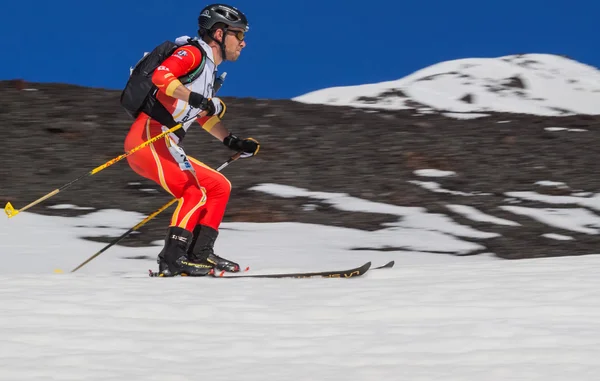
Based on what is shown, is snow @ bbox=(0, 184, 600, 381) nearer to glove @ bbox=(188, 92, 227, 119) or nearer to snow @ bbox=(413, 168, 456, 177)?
glove @ bbox=(188, 92, 227, 119)

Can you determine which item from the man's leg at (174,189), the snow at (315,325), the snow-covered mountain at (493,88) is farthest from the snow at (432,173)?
the snow-covered mountain at (493,88)

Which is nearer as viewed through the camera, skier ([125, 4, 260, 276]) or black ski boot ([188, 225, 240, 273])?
skier ([125, 4, 260, 276])

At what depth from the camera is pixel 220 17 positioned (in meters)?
7.44

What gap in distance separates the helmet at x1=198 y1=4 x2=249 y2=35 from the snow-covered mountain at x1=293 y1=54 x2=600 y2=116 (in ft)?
171

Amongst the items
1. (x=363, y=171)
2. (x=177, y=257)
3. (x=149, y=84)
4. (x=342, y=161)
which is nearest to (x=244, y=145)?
(x=149, y=84)

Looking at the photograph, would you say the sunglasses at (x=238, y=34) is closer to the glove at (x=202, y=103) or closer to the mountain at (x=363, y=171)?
the glove at (x=202, y=103)

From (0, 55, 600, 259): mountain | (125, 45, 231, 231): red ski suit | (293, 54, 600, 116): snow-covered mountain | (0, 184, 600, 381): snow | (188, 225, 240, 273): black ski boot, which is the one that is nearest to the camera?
(0, 184, 600, 381): snow

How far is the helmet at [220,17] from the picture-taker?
293 inches

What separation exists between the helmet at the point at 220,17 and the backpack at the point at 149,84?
0.25 meters

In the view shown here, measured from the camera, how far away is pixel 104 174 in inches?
545

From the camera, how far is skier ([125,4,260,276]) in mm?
7227

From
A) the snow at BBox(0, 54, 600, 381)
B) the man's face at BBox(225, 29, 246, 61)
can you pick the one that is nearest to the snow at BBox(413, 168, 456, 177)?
the snow at BBox(0, 54, 600, 381)

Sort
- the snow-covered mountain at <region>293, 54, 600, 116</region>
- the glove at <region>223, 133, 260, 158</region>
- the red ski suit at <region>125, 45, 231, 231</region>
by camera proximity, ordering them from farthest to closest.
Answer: the snow-covered mountain at <region>293, 54, 600, 116</region> < the glove at <region>223, 133, 260, 158</region> < the red ski suit at <region>125, 45, 231, 231</region>

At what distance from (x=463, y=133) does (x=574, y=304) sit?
11.7 meters
